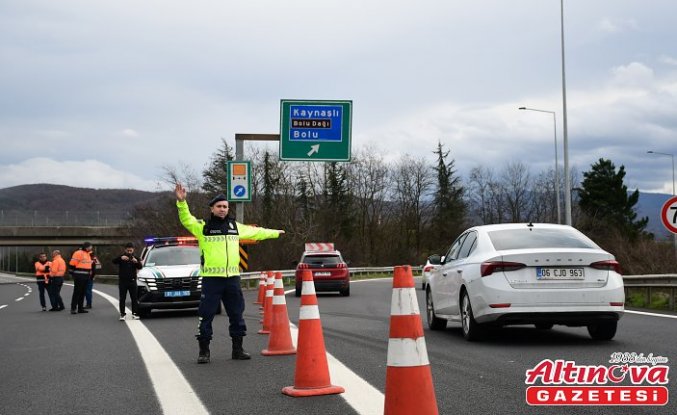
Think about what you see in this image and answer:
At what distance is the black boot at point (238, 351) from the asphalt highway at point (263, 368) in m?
0.11

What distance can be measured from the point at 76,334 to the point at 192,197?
58790mm

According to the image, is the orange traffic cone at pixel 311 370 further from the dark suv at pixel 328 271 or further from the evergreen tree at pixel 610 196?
the evergreen tree at pixel 610 196

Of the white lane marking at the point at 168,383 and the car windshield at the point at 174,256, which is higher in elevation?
the car windshield at the point at 174,256

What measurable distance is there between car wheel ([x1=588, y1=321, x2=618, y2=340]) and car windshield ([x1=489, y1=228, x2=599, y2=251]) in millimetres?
976

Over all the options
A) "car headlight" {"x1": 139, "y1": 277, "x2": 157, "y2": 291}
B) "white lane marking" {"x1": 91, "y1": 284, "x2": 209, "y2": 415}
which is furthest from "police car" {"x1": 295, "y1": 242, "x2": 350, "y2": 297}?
"white lane marking" {"x1": 91, "y1": 284, "x2": 209, "y2": 415}

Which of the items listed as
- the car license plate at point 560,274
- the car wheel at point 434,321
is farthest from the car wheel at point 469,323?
the car wheel at point 434,321

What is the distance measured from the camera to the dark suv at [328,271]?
28266 mm

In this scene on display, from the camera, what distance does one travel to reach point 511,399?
6.68 metres

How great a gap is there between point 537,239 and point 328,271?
17.7 metres

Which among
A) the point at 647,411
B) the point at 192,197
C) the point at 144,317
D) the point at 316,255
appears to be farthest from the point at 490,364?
the point at 192,197

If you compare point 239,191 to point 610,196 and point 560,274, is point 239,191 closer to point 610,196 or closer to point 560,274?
point 560,274

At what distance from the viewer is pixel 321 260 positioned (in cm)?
2883

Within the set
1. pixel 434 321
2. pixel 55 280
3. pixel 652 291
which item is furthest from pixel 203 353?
pixel 55 280

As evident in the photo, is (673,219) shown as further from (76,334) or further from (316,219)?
(316,219)
